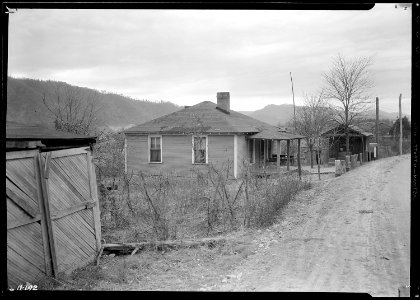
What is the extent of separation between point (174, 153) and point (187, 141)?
21.6 inches

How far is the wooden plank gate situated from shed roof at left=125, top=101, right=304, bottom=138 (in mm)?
4394

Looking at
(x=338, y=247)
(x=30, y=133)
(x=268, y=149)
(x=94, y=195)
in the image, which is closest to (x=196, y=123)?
(x=94, y=195)

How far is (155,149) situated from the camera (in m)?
10.5

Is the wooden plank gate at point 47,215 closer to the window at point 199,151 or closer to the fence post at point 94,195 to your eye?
the fence post at point 94,195

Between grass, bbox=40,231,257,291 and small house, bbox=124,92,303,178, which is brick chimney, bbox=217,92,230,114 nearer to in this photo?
small house, bbox=124,92,303,178

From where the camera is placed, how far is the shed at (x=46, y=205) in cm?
409

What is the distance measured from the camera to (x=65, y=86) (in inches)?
241

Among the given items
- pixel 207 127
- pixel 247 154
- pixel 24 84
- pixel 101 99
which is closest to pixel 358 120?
pixel 247 154

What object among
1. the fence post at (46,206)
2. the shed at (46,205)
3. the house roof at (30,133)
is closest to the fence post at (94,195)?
the shed at (46,205)

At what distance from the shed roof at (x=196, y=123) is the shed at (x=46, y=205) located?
429cm

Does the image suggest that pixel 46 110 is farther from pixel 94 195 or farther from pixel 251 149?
pixel 251 149

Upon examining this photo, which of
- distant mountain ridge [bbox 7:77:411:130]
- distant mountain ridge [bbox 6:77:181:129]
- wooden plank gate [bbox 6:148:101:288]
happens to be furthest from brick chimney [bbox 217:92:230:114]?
wooden plank gate [bbox 6:148:101:288]
